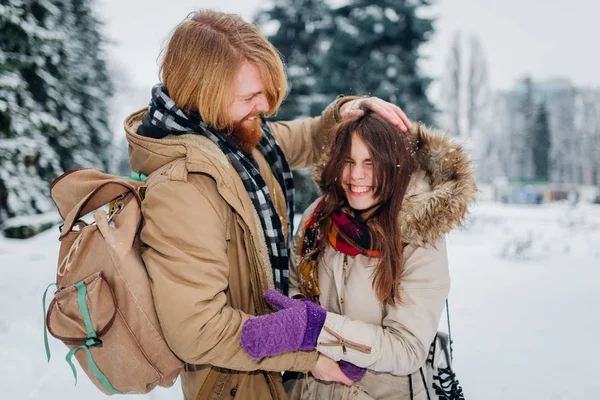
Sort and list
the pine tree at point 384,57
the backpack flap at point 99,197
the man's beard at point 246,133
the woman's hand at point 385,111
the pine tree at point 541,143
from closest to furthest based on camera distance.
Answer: the backpack flap at point 99,197
the man's beard at point 246,133
the woman's hand at point 385,111
the pine tree at point 384,57
the pine tree at point 541,143

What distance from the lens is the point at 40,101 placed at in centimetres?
1073

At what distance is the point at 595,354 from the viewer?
14.5ft

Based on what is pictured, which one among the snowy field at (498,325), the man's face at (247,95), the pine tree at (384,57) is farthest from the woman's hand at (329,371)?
the pine tree at (384,57)

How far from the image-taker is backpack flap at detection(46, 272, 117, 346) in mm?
1558

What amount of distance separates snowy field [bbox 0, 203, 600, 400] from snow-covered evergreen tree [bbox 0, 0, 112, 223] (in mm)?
1873

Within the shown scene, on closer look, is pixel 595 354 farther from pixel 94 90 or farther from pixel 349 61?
pixel 94 90

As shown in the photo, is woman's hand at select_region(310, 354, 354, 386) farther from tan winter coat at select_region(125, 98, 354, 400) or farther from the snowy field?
the snowy field

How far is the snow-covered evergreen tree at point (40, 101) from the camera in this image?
21.5 feet

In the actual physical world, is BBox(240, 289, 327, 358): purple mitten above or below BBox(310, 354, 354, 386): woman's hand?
above

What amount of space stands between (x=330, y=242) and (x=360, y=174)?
0.37 m

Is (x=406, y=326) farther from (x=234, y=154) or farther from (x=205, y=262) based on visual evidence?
(x=234, y=154)

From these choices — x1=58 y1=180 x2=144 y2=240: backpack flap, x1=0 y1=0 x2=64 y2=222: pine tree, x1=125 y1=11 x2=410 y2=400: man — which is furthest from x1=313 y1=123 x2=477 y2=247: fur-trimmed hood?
x1=0 y1=0 x2=64 y2=222: pine tree

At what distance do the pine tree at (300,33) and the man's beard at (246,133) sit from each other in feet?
37.6

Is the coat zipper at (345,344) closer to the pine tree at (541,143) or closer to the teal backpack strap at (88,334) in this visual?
the teal backpack strap at (88,334)
